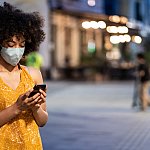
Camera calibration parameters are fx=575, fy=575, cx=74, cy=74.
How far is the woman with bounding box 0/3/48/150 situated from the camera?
3.54m

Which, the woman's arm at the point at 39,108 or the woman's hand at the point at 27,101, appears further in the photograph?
the woman's arm at the point at 39,108

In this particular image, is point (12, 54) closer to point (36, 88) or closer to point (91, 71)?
point (36, 88)

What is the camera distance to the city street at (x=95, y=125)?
1067 cm

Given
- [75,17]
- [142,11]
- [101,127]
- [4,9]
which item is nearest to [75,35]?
[75,17]

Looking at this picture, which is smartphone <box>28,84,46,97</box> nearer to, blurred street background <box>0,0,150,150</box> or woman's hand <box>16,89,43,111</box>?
woman's hand <box>16,89,43,111</box>

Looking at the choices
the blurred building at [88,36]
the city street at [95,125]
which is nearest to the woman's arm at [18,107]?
the city street at [95,125]

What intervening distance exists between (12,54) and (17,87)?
0.75 feet

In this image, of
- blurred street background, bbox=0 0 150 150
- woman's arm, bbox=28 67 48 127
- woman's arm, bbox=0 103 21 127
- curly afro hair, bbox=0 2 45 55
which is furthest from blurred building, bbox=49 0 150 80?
woman's arm, bbox=0 103 21 127

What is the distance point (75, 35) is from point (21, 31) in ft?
132

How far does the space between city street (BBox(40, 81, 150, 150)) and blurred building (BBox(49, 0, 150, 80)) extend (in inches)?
654

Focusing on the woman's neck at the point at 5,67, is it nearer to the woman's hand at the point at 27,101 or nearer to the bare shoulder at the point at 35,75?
the bare shoulder at the point at 35,75

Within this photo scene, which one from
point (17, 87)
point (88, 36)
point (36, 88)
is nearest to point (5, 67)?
point (17, 87)

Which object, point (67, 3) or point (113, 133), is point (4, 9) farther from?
point (67, 3)

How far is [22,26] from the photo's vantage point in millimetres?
3695
